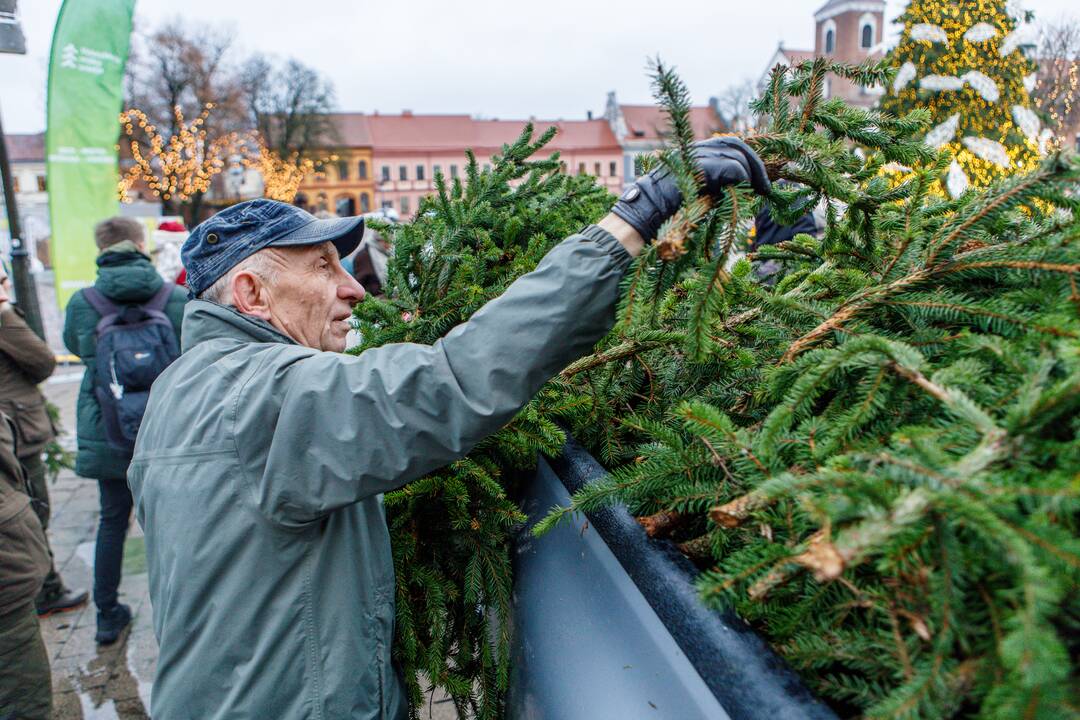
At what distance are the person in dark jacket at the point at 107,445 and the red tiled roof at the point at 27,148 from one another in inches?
2382

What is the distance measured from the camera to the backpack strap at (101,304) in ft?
14.1

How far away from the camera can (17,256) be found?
19.4 feet

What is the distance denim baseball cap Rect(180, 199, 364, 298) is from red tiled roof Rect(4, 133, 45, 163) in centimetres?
6347

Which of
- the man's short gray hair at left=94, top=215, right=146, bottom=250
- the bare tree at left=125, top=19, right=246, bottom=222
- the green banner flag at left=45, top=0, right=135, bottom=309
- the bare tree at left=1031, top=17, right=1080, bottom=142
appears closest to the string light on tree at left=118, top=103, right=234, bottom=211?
the bare tree at left=125, top=19, right=246, bottom=222

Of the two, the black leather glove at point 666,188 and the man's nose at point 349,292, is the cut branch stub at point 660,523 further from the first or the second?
the man's nose at point 349,292

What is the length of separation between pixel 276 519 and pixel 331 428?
27cm

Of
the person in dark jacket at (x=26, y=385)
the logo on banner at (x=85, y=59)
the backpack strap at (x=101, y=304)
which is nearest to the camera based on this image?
the person in dark jacket at (x=26, y=385)

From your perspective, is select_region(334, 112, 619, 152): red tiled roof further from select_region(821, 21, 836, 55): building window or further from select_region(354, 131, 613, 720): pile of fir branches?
select_region(354, 131, 613, 720): pile of fir branches

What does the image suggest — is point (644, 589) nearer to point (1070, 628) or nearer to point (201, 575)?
point (1070, 628)

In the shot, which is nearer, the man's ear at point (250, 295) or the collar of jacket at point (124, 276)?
the man's ear at point (250, 295)

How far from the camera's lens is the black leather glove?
1.33 metres

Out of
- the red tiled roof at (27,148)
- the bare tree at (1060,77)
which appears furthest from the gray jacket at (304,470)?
the red tiled roof at (27,148)

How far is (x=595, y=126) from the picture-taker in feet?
201

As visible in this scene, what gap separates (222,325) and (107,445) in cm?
317
